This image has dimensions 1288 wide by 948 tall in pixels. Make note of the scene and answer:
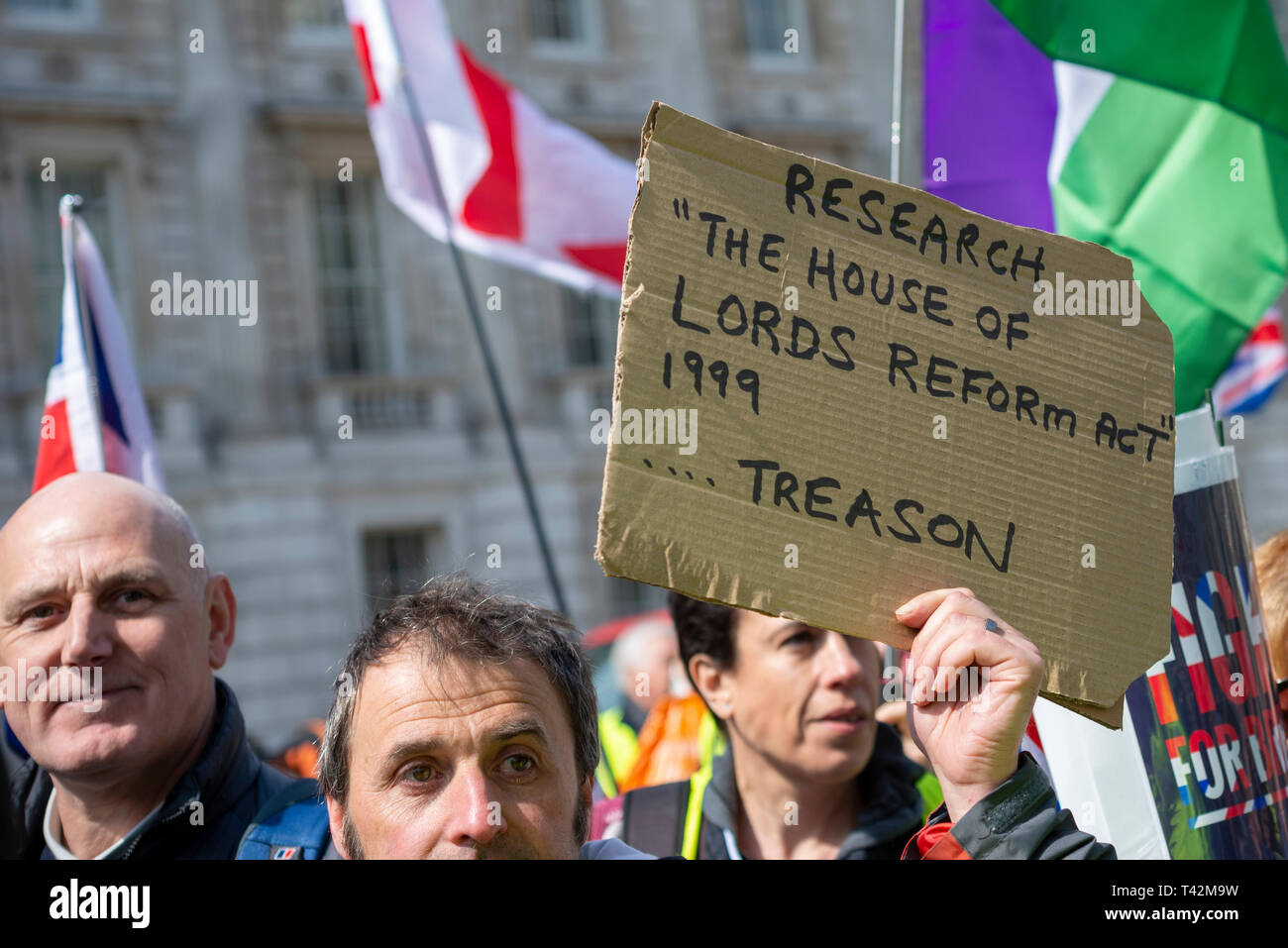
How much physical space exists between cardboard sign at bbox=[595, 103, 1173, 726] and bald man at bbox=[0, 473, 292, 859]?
110cm

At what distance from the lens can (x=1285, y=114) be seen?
3.13 metres

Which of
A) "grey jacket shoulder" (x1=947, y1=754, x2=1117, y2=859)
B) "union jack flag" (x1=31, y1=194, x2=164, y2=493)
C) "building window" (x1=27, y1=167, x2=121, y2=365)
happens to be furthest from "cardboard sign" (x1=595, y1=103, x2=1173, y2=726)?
"building window" (x1=27, y1=167, x2=121, y2=365)

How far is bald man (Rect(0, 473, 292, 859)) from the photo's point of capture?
2.13 m

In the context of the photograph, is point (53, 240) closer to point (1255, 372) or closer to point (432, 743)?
point (1255, 372)

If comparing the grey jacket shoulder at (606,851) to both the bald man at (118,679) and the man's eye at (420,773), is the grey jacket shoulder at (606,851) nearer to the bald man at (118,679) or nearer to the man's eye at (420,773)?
the man's eye at (420,773)

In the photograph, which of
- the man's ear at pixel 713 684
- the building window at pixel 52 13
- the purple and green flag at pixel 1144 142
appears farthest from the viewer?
the building window at pixel 52 13

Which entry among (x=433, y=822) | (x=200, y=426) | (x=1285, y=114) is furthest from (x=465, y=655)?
(x=200, y=426)

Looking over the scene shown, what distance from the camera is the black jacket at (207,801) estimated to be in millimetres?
2162

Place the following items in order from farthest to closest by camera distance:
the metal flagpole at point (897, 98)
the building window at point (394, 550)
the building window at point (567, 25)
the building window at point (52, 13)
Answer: the building window at point (567, 25)
the building window at point (394, 550)
the building window at point (52, 13)
the metal flagpole at point (897, 98)

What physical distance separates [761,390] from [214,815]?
127 cm

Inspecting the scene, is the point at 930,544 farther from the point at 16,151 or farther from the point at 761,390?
the point at 16,151
